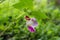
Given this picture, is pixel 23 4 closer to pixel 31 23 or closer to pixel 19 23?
pixel 31 23

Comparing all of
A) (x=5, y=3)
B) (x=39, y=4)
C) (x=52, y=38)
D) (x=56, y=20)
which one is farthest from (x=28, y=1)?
(x=39, y=4)

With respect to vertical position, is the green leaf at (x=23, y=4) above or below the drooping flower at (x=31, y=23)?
above

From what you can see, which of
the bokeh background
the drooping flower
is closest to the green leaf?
the bokeh background

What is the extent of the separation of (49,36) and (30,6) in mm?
365

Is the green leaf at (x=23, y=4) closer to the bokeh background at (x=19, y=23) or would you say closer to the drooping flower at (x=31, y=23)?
the bokeh background at (x=19, y=23)

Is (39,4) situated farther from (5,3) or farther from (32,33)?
(5,3)

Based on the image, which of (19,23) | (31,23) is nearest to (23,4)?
(31,23)

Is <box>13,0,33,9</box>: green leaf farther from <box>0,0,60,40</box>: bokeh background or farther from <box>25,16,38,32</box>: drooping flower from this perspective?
<box>25,16,38,32</box>: drooping flower

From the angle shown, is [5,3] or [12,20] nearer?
[5,3]

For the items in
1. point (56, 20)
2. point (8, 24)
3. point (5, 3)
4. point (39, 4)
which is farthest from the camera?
point (39, 4)

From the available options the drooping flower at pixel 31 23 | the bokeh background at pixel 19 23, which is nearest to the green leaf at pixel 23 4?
the bokeh background at pixel 19 23

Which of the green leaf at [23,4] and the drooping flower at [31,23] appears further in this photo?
the drooping flower at [31,23]

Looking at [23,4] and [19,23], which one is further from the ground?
[19,23]

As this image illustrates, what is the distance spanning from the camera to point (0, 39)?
1.66 m
